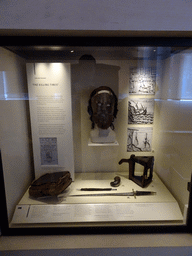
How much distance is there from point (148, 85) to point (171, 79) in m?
0.20

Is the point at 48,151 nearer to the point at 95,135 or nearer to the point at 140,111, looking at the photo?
the point at 95,135

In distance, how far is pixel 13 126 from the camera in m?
1.31

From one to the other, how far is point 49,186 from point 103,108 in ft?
2.82

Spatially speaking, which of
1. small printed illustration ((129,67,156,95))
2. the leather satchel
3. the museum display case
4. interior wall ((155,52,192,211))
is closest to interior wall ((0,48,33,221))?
the museum display case

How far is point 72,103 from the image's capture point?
1.47 m

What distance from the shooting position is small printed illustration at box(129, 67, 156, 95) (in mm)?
1388

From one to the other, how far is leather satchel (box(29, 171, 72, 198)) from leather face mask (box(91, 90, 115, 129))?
0.63 meters

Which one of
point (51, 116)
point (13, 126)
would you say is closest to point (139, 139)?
point (51, 116)

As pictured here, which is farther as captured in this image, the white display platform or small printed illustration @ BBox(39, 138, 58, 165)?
small printed illustration @ BBox(39, 138, 58, 165)

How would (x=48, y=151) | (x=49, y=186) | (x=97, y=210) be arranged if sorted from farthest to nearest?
(x=48, y=151) < (x=49, y=186) < (x=97, y=210)

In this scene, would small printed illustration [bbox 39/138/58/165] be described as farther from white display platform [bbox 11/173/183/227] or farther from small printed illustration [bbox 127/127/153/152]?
small printed illustration [bbox 127/127/153/152]

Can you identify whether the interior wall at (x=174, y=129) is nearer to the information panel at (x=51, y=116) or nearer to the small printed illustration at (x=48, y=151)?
the information panel at (x=51, y=116)

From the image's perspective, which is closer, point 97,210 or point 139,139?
point 97,210

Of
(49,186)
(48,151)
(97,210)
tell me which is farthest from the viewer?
(48,151)
